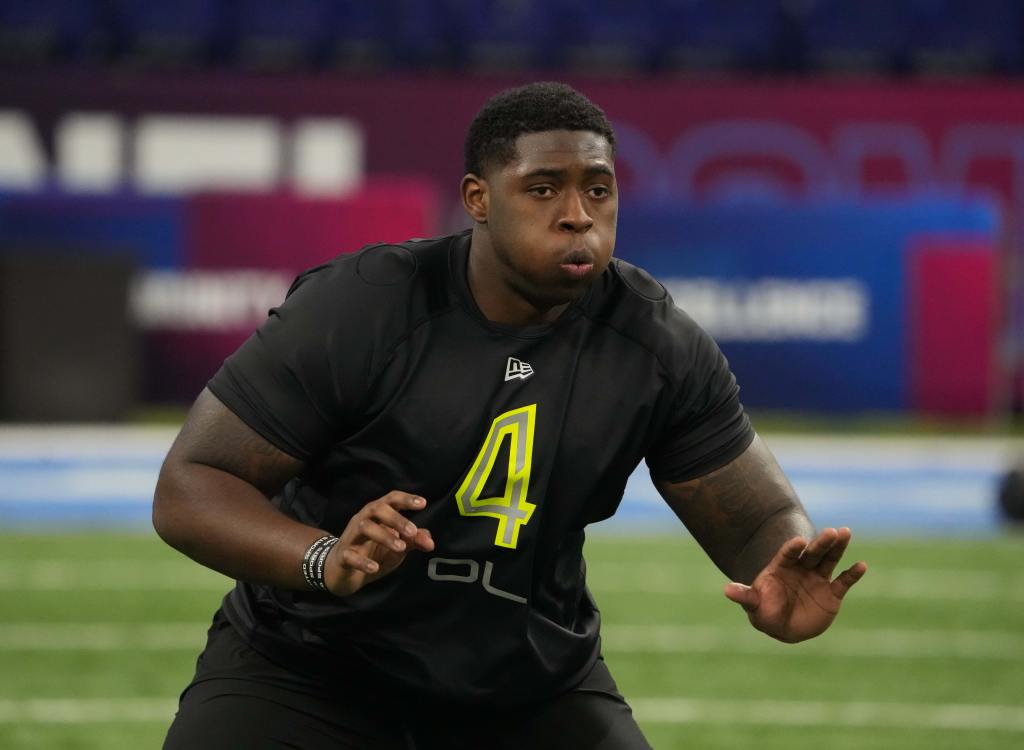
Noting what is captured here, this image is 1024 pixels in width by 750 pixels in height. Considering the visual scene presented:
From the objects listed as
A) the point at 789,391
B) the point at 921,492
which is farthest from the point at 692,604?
the point at 789,391

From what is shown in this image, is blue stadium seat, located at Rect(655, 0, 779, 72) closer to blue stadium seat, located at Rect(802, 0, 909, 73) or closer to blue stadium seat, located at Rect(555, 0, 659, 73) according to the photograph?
blue stadium seat, located at Rect(555, 0, 659, 73)

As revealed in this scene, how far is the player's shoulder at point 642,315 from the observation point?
345 centimetres

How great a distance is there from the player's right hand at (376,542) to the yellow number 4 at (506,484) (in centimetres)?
34

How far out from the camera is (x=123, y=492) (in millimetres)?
11164

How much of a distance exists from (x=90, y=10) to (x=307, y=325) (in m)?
14.5

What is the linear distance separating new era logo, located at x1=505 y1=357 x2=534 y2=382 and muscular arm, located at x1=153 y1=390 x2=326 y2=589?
399 millimetres

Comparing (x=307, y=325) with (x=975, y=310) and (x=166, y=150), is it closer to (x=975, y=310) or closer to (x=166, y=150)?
(x=975, y=310)

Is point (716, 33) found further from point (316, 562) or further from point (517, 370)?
point (316, 562)

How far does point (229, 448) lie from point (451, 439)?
1.24ft

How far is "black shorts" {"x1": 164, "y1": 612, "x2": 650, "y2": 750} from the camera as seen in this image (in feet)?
10.7

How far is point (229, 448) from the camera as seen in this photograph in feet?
10.6

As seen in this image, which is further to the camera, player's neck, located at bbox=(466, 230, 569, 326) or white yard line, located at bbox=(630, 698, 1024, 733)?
white yard line, located at bbox=(630, 698, 1024, 733)

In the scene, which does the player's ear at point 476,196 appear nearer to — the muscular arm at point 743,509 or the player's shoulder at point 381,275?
the player's shoulder at point 381,275

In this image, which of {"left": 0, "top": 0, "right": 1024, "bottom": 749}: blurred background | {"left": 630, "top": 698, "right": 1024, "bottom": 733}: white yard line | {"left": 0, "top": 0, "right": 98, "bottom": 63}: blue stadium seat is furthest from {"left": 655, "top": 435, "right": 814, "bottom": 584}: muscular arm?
{"left": 0, "top": 0, "right": 98, "bottom": 63}: blue stadium seat
